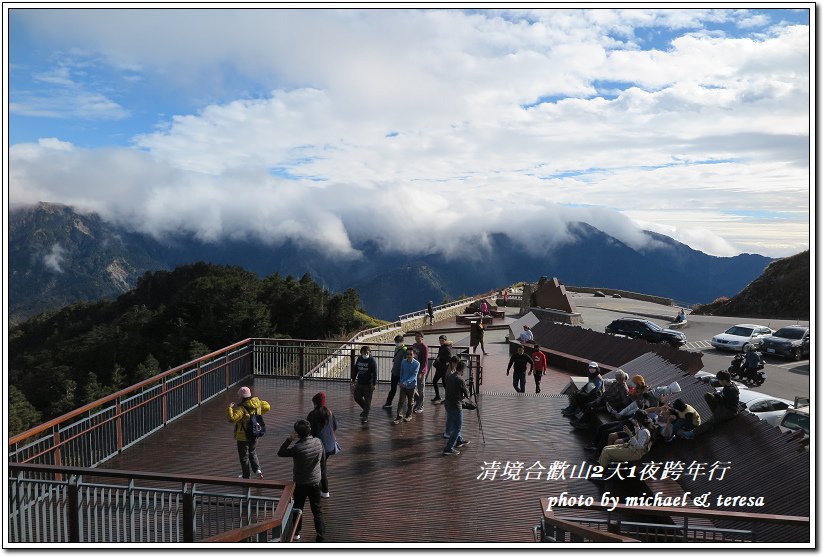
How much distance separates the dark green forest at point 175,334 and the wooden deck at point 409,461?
32160 mm

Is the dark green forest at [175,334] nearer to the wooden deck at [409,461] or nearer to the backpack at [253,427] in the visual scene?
the wooden deck at [409,461]

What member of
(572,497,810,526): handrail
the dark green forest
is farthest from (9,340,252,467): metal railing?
the dark green forest

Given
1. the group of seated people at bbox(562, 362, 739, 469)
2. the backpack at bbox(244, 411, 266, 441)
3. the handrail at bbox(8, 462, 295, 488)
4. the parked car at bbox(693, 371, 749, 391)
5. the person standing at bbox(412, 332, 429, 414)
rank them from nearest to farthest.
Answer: the handrail at bbox(8, 462, 295, 488) < the backpack at bbox(244, 411, 266, 441) < the group of seated people at bbox(562, 362, 739, 469) < the parked car at bbox(693, 371, 749, 391) < the person standing at bbox(412, 332, 429, 414)

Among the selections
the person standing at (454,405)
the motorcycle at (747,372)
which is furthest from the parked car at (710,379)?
the person standing at (454,405)

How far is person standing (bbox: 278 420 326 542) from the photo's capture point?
6.13 m

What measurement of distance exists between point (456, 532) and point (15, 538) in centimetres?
439

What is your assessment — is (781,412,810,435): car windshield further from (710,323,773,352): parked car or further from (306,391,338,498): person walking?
(710,323,773,352): parked car

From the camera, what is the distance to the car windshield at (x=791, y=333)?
78.2 ft

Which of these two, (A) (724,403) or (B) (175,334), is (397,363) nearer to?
(A) (724,403)

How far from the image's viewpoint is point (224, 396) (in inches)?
479

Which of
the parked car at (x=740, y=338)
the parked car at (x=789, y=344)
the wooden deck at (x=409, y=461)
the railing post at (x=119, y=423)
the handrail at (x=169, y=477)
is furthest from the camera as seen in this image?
the parked car at (x=740, y=338)

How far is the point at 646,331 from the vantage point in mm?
26891
